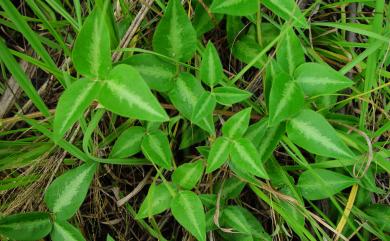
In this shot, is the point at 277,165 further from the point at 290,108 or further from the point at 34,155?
the point at 34,155

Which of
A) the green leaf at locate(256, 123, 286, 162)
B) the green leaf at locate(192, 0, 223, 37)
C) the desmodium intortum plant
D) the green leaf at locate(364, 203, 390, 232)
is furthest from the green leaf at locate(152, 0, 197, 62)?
the green leaf at locate(364, 203, 390, 232)

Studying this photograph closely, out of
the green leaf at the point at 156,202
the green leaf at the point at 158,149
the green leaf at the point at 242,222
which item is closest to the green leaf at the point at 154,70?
the green leaf at the point at 158,149

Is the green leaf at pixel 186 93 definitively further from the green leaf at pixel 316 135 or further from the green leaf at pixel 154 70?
the green leaf at pixel 316 135

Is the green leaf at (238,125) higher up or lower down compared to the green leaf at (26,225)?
higher up

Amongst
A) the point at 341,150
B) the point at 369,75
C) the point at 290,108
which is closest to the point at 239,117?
the point at 290,108

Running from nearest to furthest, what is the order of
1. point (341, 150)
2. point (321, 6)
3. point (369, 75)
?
point (341, 150) → point (369, 75) → point (321, 6)

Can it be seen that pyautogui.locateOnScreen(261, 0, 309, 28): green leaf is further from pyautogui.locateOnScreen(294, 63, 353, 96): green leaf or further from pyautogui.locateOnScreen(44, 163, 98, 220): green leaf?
pyautogui.locateOnScreen(44, 163, 98, 220): green leaf

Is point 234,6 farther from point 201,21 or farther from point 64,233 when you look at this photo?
point 64,233
